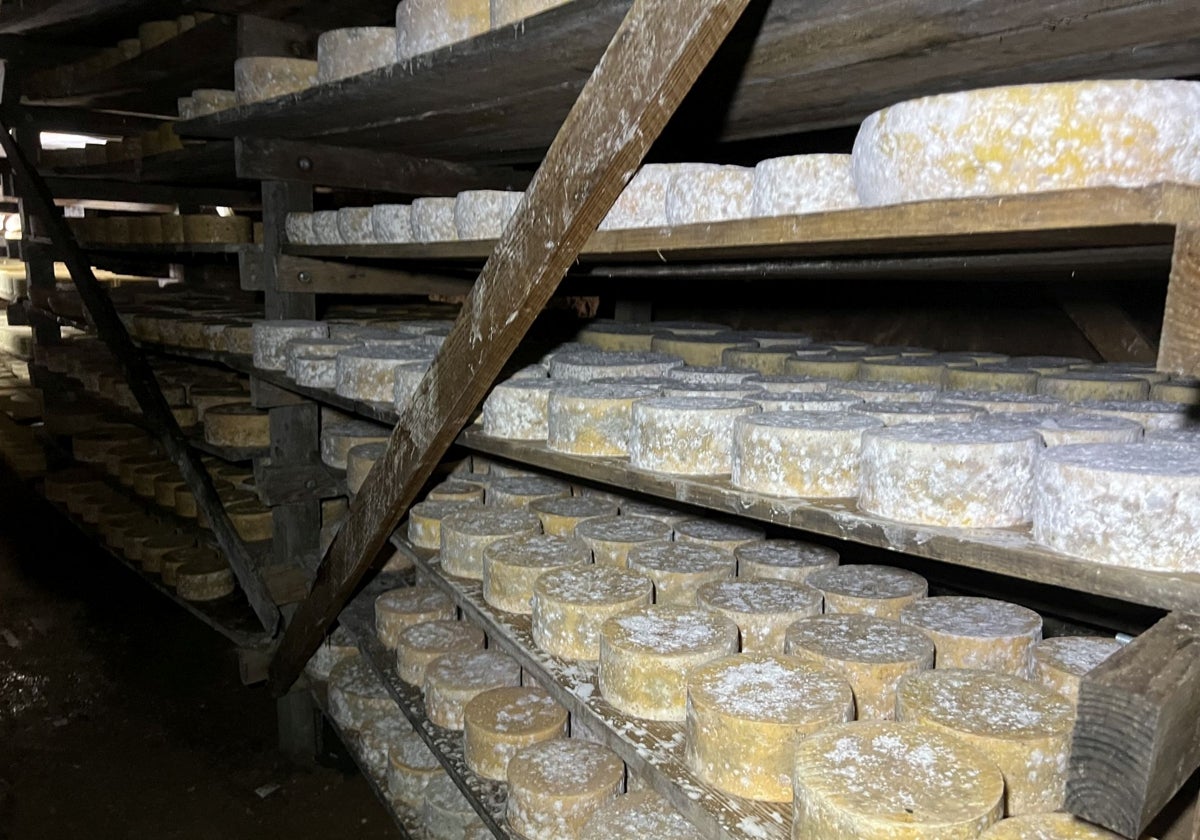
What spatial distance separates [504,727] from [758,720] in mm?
945

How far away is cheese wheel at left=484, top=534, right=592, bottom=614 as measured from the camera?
6.88ft

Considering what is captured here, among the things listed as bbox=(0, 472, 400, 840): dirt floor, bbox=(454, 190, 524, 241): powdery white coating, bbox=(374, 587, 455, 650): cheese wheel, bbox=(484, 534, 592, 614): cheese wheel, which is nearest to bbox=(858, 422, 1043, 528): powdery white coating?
bbox=(484, 534, 592, 614): cheese wheel

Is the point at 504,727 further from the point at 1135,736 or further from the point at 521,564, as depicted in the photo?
the point at 1135,736

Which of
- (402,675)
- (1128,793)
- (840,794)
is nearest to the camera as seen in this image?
(1128,793)

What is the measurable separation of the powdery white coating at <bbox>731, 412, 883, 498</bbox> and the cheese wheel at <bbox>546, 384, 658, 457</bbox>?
367 mm

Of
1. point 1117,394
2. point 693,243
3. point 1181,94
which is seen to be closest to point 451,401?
point 693,243

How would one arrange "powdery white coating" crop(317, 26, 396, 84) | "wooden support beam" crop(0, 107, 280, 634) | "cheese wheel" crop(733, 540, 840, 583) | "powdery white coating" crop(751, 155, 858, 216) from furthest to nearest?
"wooden support beam" crop(0, 107, 280, 634), "powdery white coating" crop(317, 26, 396, 84), "cheese wheel" crop(733, 540, 840, 583), "powdery white coating" crop(751, 155, 858, 216)

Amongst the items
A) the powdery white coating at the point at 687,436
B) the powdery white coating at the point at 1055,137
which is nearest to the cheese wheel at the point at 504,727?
the powdery white coating at the point at 687,436

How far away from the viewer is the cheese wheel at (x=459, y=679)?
2.32 meters

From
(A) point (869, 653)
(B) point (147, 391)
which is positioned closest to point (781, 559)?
(A) point (869, 653)

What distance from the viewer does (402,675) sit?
2631 mm

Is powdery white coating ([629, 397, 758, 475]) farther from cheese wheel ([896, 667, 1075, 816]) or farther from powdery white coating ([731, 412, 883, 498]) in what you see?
cheese wheel ([896, 667, 1075, 816])

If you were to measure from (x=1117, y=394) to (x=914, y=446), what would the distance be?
1.13 metres

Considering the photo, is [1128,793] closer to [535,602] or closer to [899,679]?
[899,679]
